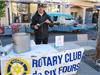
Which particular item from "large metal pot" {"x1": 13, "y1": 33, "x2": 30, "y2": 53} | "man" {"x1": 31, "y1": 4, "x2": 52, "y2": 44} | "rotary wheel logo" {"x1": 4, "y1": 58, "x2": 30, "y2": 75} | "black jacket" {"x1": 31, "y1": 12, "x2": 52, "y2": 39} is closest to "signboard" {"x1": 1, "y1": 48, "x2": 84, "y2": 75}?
"rotary wheel logo" {"x1": 4, "y1": 58, "x2": 30, "y2": 75}

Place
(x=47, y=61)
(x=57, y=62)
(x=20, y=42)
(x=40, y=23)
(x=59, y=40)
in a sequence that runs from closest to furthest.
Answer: (x=20, y=42), (x=47, y=61), (x=57, y=62), (x=59, y=40), (x=40, y=23)

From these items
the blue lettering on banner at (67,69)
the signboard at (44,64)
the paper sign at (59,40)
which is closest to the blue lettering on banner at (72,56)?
the signboard at (44,64)

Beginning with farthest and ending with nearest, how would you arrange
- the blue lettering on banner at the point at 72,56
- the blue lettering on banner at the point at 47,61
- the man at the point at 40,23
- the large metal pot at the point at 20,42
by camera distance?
the man at the point at 40,23, the blue lettering on banner at the point at 72,56, the blue lettering on banner at the point at 47,61, the large metal pot at the point at 20,42

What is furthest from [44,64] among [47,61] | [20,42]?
[20,42]

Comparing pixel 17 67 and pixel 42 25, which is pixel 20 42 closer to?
pixel 17 67

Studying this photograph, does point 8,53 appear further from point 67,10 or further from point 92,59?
point 67,10

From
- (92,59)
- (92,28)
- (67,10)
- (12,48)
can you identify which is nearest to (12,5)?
(67,10)

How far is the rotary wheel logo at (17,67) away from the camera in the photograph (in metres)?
3.55

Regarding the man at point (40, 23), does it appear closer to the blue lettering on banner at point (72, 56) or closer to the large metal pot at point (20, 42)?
the blue lettering on banner at point (72, 56)

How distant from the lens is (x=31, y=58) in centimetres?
360

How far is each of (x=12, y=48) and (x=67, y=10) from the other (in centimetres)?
1745

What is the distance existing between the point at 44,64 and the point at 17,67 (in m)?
0.52

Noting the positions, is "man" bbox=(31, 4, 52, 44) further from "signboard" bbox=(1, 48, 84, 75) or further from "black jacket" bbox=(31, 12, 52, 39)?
"signboard" bbox=(1, 48, 84, 75)

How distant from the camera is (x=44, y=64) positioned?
3.76 meters
